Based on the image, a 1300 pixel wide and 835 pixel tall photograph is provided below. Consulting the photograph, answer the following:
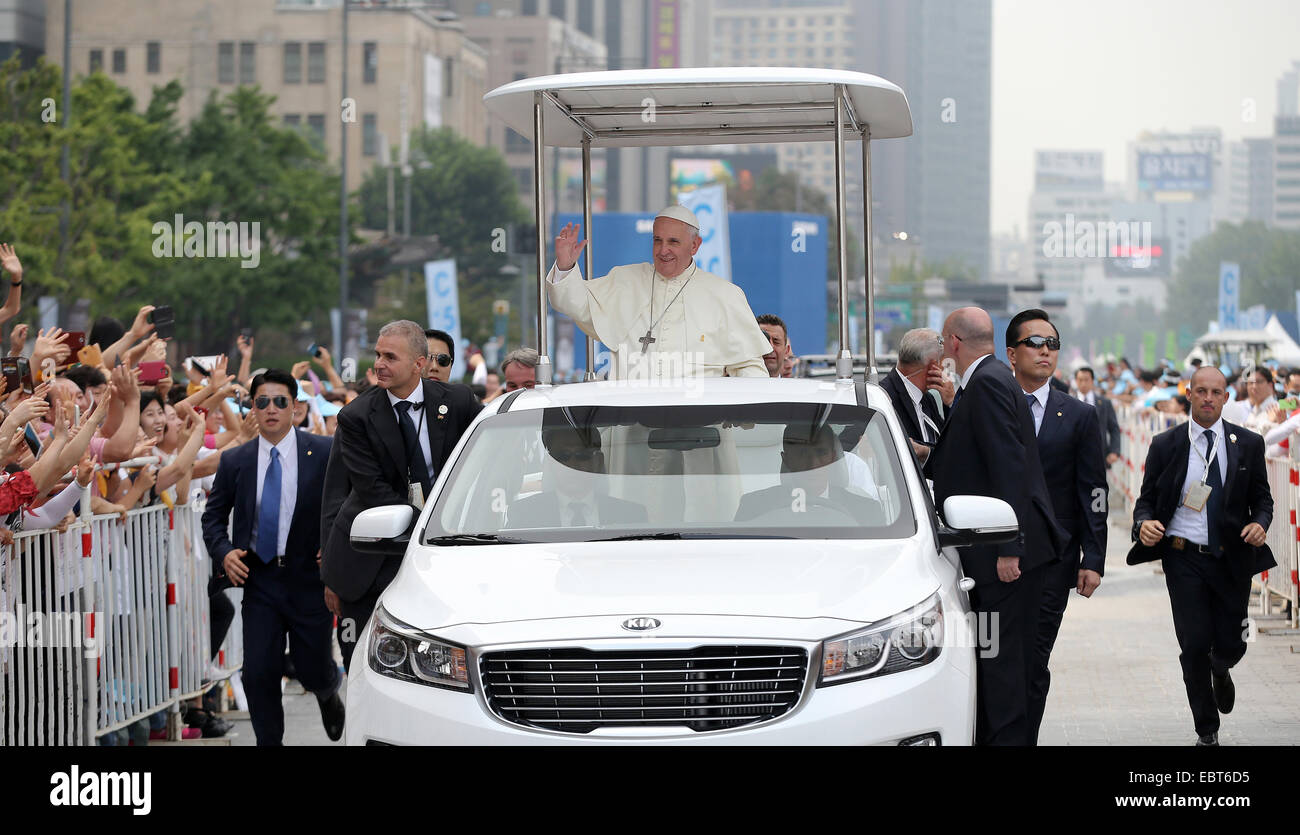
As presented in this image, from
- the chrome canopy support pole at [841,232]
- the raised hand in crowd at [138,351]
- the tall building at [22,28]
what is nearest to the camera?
the chrome canopy support pole at [841,232]

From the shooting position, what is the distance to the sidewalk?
388 inches

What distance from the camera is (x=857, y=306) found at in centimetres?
9294

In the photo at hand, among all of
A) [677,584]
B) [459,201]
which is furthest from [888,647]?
[459,201]

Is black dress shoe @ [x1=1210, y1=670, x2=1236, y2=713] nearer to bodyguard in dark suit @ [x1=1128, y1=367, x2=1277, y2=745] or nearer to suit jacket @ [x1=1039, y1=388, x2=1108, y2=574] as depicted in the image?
bodyguard in dark suit @ [x1=1128, y1=367, x2=1277, y2=745]

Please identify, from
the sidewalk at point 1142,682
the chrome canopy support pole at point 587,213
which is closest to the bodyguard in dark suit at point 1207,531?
the sidewalk at point 1142,682

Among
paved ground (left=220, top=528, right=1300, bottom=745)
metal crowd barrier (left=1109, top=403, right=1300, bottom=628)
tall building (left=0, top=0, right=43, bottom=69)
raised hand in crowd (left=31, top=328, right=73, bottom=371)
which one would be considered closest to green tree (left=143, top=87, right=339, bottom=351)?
tall building (left=0, top=0, right=43, bottom=69)

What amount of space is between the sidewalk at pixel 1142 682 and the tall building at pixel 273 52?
8844 centimetres

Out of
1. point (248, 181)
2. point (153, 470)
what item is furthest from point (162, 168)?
point (153, 470)

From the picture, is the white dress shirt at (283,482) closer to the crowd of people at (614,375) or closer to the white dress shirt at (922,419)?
the crowd of people at (614,375)

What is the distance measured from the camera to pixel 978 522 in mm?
5922

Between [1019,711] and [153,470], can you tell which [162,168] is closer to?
[153,470]

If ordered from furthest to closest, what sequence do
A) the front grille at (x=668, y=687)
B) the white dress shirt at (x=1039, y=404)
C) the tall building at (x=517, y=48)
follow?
the tall building at (x=517, y=48)
the white dress shirt at (x=1039, y=404)
the front grille at (x=668, y=687)

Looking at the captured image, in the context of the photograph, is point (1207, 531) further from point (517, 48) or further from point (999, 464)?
point (517, 48)

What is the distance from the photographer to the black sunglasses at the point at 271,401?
854 cm
